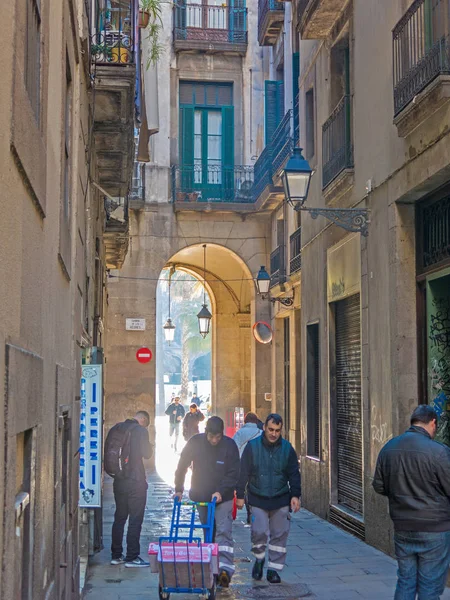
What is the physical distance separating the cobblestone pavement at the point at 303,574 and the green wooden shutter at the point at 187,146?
44.3ft

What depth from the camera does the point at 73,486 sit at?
25.3 feet

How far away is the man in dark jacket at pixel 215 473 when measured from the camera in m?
9.20

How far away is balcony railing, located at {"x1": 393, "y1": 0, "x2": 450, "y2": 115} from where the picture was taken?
8.53m

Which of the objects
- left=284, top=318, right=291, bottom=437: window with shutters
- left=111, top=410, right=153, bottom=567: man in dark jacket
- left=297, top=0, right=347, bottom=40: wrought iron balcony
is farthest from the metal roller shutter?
left=284, top=318, right=291, bottom=437: window with shutters

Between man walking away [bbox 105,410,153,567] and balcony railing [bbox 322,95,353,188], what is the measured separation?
492cm

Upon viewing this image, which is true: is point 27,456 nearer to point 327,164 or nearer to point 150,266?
point 327,164

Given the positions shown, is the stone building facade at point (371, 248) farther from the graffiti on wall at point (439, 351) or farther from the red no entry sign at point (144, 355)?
the red no entry sign at point (144, 355)

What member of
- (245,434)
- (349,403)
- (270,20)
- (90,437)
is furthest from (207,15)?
(90,437)

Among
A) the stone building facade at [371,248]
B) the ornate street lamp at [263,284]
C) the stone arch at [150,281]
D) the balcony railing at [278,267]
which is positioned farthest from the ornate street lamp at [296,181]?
the stone arch at [150,281]

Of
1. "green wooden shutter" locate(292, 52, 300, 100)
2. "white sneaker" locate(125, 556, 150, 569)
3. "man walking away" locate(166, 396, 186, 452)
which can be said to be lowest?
"white sneaker" locate(125, 556, 150, 569)

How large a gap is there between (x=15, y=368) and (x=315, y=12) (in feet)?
37.8

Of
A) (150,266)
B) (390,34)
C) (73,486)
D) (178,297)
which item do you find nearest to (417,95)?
(390,34)

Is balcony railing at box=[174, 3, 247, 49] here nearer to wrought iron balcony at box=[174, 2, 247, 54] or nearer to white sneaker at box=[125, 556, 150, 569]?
wrought iron balcony at box=[174, 2, 247, 54]

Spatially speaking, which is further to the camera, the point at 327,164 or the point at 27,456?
the point at 327,164
